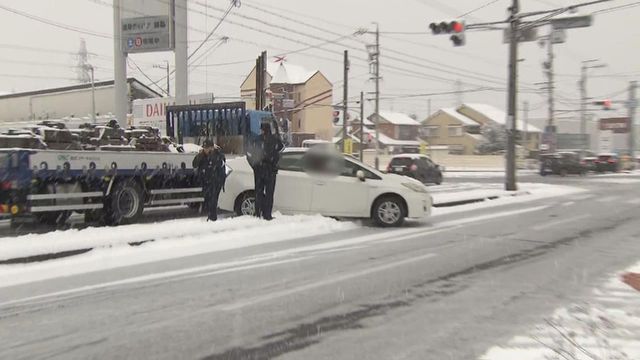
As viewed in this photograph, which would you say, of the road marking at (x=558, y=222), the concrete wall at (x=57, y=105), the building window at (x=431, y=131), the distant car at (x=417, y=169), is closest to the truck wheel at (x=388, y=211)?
the road marking at (x=558, y=222)

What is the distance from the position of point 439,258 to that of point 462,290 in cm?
209

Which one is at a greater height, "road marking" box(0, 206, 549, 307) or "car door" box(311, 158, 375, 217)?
"car door" box(311, 158, 375, 217)

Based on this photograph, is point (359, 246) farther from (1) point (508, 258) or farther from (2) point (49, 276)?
(2) point (49, 276)

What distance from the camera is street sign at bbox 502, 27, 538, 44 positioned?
78.2 feet

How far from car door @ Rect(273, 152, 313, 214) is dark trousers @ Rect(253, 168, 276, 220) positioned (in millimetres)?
637

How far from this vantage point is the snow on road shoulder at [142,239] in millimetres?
8180

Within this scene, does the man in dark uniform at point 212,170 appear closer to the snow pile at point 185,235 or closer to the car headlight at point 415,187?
the snow pile at point 185,235

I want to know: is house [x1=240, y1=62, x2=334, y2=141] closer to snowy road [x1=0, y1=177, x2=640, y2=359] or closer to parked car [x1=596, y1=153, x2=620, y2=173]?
parked car [x1=596, y1=153, x2=620, y2=173]

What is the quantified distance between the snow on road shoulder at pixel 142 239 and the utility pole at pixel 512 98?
13.8 metres

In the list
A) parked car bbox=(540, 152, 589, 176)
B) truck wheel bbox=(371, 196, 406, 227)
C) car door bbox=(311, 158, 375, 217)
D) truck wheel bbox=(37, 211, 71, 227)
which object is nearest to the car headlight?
truck wheel bbox=(371, 196, 406, 227)

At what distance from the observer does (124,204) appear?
12.2 metres

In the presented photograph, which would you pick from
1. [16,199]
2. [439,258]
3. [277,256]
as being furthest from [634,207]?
[16,199]

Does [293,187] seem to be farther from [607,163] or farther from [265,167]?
[607,163]

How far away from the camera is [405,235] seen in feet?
37.5
